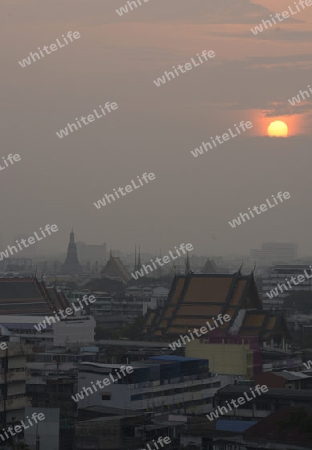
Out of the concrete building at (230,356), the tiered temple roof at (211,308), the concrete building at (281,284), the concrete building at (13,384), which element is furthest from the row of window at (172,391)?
the concrete building at (281,284)

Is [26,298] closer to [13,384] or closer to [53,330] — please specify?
[53,330]

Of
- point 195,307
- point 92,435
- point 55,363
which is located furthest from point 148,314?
point 92,435

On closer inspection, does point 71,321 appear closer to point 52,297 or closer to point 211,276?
point 211,276

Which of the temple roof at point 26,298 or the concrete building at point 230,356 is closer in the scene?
the concrete building at point 230,356

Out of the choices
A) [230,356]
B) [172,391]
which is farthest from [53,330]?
[172,391]

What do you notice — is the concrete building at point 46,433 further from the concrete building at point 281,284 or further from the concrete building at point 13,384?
the concrete building at point 281,284

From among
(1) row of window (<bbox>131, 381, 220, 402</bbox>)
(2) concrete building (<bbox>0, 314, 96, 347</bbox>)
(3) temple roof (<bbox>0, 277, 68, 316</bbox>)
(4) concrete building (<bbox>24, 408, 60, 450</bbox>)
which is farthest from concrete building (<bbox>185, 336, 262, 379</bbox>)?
(3) temple roof (<bbox>0, 277, 68, 316</bbox>)

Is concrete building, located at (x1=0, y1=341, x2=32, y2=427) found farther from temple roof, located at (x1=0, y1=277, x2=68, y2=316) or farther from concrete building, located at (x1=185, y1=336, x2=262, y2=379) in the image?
temple roof, located at (x1=0, y1=277, x2=68, y2=316)
